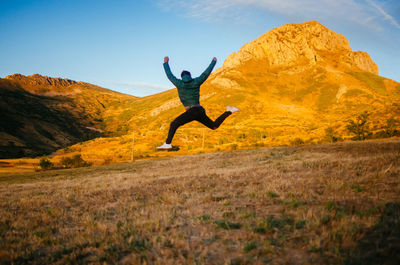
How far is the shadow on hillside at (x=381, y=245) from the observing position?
3836mm

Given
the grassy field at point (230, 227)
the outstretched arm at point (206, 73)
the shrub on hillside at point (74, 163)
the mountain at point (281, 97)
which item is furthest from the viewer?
the mountain at point (281, 97)

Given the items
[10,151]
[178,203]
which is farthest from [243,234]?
[10,151]

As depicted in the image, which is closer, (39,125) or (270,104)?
(270,104)

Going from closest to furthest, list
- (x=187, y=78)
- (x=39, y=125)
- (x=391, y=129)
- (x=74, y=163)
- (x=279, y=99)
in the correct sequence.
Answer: (x=187, y=78) → (x=391, y=129) → (x=74, y=163) → (x=279, y=99) → (x=39, y=125)

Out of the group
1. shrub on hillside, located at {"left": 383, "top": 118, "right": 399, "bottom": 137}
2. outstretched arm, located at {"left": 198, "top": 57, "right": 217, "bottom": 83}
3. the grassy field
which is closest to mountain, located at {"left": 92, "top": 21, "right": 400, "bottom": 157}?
shrub on hillside, located at {"left": 383, "top": 118, "right": 399, "bottom": 137}

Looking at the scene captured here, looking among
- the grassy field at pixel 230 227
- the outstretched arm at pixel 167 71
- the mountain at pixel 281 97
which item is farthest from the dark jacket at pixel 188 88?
the mountain at pixel 281 97

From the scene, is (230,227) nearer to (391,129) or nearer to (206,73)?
(206,73)

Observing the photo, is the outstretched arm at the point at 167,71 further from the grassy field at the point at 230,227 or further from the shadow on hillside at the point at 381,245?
the shadow on hillside at the point at 381,245

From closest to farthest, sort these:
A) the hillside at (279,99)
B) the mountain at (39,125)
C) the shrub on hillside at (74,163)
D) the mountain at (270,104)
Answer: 1. the shrub on hillside at (74,163)
2. the mountain at (270,104)
3. the hillside at (279,99)
4. the mountain at (39,125)

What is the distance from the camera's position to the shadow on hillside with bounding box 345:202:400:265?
384cm

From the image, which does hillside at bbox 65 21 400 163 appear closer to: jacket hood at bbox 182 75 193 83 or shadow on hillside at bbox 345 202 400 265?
jacket hood at bbox 182 75 193 83

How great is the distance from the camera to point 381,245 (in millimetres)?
4176

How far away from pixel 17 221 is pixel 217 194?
22.1ft

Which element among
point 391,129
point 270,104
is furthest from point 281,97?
point 391,129
